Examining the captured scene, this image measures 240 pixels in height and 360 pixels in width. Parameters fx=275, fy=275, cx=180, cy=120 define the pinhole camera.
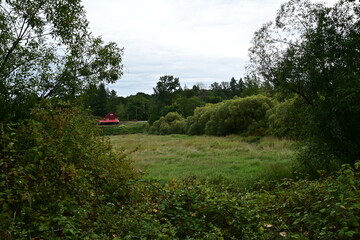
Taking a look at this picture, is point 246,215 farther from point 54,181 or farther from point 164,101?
point 164,101

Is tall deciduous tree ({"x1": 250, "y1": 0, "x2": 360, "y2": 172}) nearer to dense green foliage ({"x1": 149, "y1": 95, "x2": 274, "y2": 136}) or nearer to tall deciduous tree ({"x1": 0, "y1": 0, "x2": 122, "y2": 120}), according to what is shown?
tall deciduous tree ({"x1": 0, "y1": 0, "x2": 122, "y2": 120})

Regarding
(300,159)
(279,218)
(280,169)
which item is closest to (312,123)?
(300,159)

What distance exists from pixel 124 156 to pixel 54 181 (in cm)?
214

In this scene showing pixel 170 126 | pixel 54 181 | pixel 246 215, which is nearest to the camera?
pixel 54 181

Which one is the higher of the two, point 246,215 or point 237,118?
point 237,118

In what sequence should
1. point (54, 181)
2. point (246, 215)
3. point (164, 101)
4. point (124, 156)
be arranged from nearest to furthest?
1. point (54, 181)
2. point (246, 215)
3. point (124, 156)
4. point (164, 101)

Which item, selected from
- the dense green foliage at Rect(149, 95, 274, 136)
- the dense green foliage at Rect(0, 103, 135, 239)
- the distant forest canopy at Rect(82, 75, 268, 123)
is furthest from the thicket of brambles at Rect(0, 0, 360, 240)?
the distant forest canopy at Rect(82, 75, 268, 123)

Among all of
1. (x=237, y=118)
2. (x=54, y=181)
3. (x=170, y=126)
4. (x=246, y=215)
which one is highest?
(x=237, y=118)

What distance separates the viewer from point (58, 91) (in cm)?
629

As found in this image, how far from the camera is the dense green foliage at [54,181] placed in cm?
353

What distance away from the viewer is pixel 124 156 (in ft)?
20.2

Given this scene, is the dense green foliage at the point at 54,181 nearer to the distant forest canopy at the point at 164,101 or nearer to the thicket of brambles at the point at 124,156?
the thicket of brambles at the point at 124,156

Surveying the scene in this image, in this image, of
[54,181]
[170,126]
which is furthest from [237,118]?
[54,181]

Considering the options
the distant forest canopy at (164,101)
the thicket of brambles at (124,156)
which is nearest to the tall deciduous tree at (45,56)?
the thicket of brambles at (124,156)
